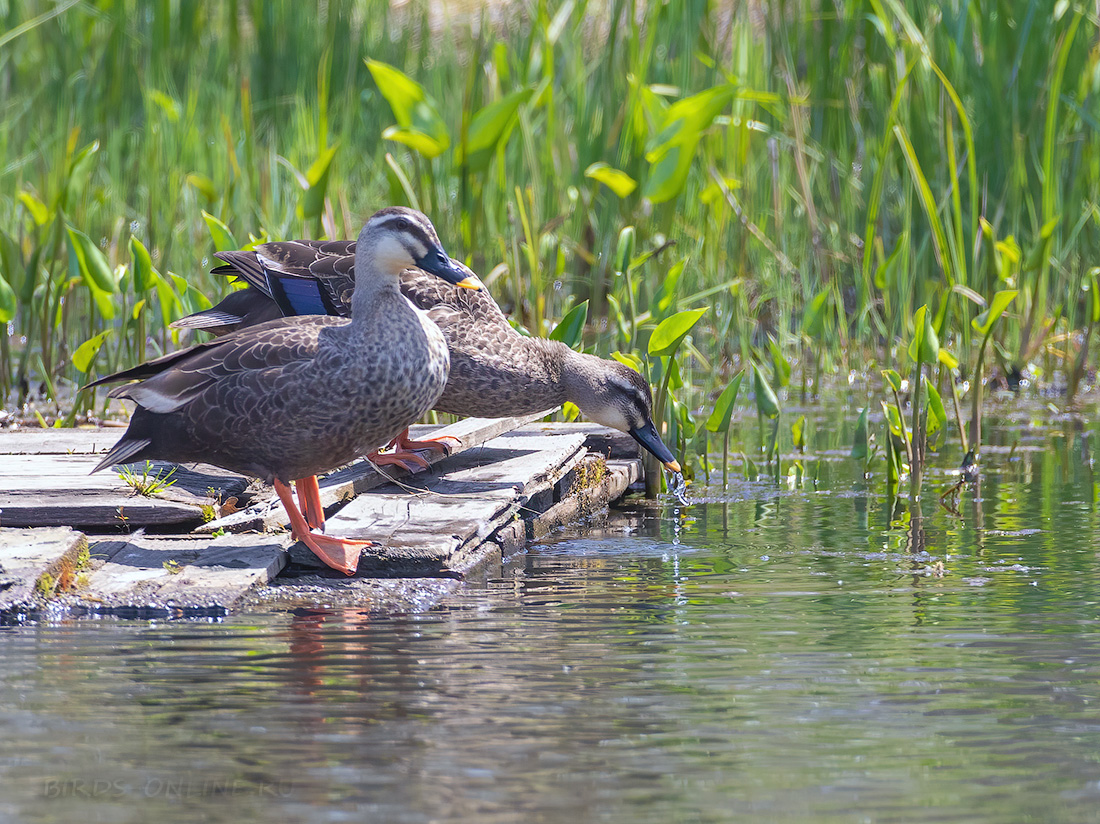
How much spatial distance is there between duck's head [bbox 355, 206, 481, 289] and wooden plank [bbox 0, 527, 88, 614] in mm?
1177

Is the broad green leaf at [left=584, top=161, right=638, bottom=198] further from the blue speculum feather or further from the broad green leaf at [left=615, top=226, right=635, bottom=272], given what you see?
the blue speculum feather

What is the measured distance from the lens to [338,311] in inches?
221

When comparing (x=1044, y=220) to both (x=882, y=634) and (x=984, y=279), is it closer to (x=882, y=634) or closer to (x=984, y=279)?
(x=984, y=279)

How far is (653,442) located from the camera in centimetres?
570

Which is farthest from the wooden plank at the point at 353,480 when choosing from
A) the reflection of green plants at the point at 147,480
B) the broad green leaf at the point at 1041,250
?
the broad green leaf at the point at 1041,250

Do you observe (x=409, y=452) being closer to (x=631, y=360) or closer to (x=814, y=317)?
(x=631, y=360)

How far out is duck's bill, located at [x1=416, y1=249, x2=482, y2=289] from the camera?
4.60 meters

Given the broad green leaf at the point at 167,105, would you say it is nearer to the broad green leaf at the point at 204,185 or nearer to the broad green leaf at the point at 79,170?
the broad green leaf at the point at 79,170

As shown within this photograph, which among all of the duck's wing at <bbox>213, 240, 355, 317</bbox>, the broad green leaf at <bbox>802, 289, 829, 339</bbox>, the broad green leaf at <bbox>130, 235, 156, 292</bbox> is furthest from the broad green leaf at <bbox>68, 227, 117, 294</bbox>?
the broad green leaf at <bbox>802, 289, 829, 339</bbox>

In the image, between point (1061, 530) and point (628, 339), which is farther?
point (628, 339)

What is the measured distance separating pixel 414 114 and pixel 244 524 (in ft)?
9.89

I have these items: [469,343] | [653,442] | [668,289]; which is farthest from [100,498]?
[668,289]

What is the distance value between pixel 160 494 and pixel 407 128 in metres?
2.92

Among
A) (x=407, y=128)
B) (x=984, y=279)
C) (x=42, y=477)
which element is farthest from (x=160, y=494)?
(x=984, y=279)
